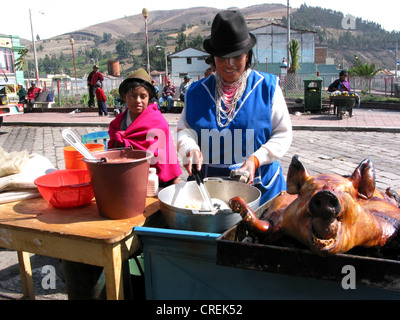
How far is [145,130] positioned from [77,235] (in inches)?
45.3

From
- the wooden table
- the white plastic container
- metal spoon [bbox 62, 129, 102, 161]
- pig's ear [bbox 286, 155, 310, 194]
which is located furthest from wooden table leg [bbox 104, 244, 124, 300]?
pig's ear [bbox 286, 155, 310, 194]

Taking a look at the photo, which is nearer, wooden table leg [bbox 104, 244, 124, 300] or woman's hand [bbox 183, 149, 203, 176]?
wooden table leg [bbox 104, 244, 124, 300]

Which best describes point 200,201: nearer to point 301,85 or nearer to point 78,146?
point 78,146

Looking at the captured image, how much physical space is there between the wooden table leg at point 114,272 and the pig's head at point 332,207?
87 cm

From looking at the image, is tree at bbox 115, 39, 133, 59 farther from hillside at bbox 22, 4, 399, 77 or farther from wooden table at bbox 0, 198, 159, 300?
wooden table at bbox 0, 198, 159, 300

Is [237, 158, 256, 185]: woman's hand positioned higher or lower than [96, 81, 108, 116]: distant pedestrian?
lower

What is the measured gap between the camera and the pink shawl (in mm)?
2727

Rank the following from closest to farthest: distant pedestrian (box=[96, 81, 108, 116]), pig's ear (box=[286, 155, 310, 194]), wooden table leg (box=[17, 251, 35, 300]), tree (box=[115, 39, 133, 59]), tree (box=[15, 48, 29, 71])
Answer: pig's ear (box=[286, 155, 310, 194])
wooden table leg (box=[17, 251, 35, 300])
distant pedestrian (box=[96, 81, 108, 116])
tree (box=[15, 48, 29, 71])
tree (box=[115, 39, 133, 59])

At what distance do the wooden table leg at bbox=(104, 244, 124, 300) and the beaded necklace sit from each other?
101cm

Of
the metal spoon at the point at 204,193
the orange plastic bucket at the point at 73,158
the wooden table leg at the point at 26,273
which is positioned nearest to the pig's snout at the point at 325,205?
the metal spoon at the point at 204,193

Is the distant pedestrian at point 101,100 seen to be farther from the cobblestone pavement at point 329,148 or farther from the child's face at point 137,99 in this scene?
the child's face at point 137,99
